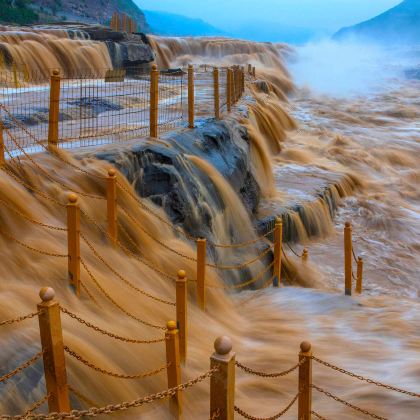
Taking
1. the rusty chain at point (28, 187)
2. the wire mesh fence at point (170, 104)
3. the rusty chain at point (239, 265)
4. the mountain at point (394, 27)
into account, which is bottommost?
the rusty chain at point (239, 265)

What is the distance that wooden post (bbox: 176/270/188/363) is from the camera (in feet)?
16.6

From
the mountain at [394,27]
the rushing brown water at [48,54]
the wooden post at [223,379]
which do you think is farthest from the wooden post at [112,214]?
the mountain at [394,27]

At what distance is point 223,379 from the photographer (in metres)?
3.39

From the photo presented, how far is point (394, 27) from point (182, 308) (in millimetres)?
166552

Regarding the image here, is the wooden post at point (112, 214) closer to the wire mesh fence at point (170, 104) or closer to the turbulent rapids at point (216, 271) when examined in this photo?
the turbulent rapids at point (216, 271)

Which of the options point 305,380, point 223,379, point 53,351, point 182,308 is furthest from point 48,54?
point 223,379

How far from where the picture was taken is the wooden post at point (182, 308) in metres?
5.07

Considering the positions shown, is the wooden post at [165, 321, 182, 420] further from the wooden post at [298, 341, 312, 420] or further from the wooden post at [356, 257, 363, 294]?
the wooden post at [356, 257, 363, 294]

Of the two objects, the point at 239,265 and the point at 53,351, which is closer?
the point at 53,351

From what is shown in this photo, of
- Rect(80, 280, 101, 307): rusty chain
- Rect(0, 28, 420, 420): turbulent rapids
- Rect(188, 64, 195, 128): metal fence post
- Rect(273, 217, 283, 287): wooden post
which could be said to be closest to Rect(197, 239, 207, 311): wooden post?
Rect(0, 28, 420, 420): turbulent rapids

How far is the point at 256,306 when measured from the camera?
8297 millimetres

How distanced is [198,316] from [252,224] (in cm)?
434

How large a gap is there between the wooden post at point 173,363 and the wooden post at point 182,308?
755 millimetres

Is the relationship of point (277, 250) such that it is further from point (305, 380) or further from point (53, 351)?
point (53, 351)
